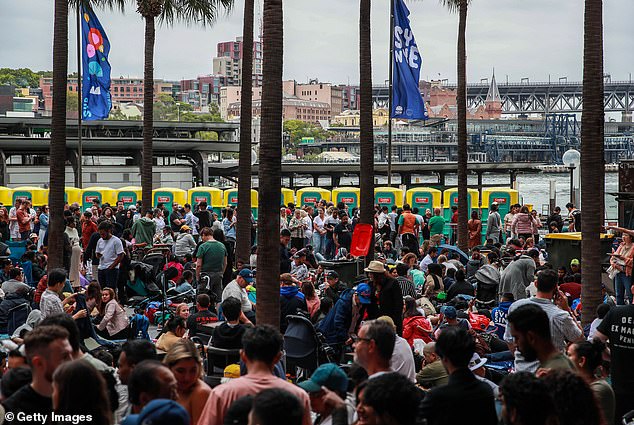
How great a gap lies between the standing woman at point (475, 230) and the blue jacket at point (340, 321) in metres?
A: 15.1

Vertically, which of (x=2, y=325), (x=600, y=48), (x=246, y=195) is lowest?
(x=2, y=325)

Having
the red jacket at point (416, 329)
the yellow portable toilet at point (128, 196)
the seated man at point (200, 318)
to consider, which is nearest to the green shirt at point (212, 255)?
the seated man at point (200, 318)

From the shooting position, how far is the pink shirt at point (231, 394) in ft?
20.0

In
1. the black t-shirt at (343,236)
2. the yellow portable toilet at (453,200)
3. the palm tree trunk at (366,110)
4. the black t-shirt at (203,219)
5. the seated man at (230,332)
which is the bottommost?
the seated man at (230,332)

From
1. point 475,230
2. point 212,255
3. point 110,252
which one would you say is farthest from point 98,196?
point 212,255

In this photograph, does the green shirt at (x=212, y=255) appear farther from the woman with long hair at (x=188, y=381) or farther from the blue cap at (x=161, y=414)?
the blue cap at (x=161, y=414)

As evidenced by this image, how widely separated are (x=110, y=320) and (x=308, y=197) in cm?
2341

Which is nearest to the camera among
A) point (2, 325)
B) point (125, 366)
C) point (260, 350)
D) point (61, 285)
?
point (260, 350)

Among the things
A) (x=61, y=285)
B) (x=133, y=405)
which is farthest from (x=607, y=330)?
(x=61, y=285)

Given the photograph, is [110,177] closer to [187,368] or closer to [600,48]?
[600,48]

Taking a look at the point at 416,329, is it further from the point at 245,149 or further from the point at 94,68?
the point at 94,68

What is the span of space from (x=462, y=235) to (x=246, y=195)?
267 inches

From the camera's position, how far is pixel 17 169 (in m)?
48.8

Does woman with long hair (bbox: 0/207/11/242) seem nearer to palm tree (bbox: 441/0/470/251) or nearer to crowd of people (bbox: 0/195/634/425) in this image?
crowd of people (bbox: 0/195/634/425)
